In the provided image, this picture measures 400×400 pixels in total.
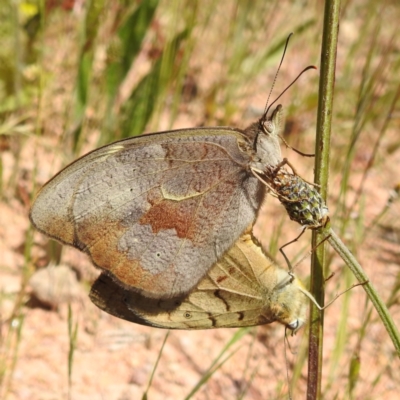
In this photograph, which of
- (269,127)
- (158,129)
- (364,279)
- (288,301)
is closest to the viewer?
(364,279)

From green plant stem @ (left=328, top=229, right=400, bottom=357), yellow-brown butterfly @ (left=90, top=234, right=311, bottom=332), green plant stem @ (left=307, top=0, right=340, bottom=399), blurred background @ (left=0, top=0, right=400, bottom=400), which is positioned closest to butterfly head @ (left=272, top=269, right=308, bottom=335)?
yellow-brown butterfly @ (left=90, top=234, right=311, bottom=332)

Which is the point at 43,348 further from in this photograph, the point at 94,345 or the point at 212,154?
the point at 212,154

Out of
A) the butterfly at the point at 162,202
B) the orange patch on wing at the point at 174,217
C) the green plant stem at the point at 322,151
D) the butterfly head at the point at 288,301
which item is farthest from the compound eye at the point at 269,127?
the green plant stem at the point at 322,151

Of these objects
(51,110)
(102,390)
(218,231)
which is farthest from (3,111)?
(218,231)

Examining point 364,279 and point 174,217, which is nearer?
point 364,279

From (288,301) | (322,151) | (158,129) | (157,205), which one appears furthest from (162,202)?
(158,129)

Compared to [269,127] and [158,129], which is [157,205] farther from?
[158,129]

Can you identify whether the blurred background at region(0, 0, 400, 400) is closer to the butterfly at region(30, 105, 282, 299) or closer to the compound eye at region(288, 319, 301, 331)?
the compound eye at region(288, 319, 301, 331)
